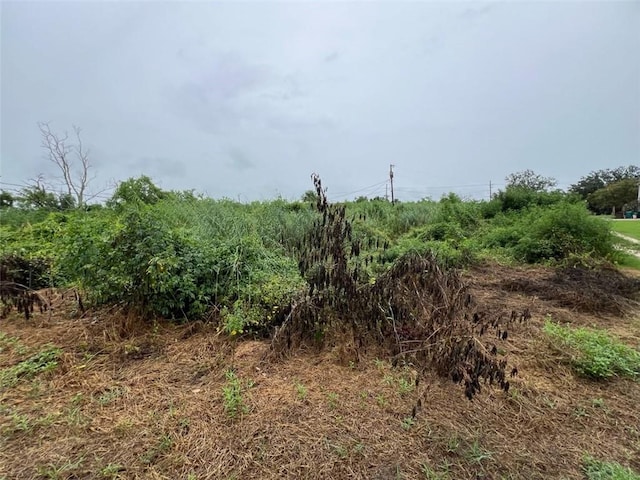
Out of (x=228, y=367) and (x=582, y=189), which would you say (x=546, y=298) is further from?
(x=582, y=189)

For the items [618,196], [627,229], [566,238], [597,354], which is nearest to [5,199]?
[597,354]

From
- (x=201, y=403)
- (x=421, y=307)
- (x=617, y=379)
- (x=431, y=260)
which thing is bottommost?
(x=617, y=379)

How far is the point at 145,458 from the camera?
4.66 ft

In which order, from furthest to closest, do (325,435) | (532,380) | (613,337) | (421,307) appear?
1. (613,337)
2. (421,307)
3. (532,380)
4. (325,435)

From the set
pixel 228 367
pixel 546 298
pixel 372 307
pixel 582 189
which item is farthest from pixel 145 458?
pixel 582 189

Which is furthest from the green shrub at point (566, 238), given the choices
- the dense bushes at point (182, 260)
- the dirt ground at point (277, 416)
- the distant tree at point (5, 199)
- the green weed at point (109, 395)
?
the distant tree at point (5, 199)

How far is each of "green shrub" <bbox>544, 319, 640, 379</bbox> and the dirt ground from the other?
79 mm

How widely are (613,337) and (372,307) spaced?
211cm

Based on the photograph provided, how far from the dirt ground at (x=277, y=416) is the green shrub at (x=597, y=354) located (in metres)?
0.08

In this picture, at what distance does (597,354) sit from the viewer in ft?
7.25

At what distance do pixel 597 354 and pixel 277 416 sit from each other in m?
2.23

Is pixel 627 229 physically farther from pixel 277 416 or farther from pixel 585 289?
pixel 277 416

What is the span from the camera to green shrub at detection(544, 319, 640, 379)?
2127 mm

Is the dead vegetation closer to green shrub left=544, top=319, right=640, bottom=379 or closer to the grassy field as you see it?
green shrub left=544, top=319, right=640, bottom=379
